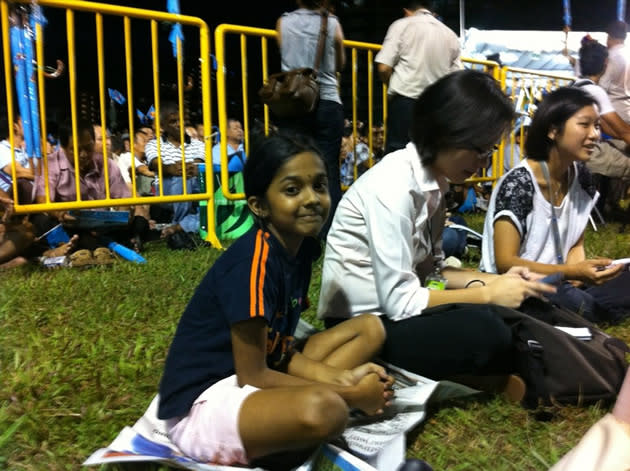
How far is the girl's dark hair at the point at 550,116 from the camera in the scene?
289 centimetres

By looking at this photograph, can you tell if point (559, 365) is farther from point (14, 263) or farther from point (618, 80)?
point (618, 80)

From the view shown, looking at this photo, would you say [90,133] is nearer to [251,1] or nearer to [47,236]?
[47,236]

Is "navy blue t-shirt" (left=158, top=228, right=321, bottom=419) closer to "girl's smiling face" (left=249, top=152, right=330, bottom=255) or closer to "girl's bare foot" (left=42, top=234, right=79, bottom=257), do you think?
"girl's smiling face" (left=249, top=152, right=330, bottom=255)

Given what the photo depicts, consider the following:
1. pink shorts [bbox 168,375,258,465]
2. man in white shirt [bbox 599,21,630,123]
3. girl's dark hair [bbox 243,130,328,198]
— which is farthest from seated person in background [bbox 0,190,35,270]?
man in white shirt [bbox 599,21,630,123]

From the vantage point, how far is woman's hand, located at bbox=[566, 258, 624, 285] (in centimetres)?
265

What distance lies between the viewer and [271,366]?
6.05 ft

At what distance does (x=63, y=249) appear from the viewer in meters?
4.13

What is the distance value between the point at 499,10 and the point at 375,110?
4277mm

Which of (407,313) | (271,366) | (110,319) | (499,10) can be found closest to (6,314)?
(110,319)

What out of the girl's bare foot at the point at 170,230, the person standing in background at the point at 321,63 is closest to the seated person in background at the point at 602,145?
the person standing in background at the point at 321,63

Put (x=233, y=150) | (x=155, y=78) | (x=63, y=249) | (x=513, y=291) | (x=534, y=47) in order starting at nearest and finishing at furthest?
(x=513, y=291)
(x=63, y=249)
(x=155, y=78)
(x=233, y=150)
(x=534, y=47)

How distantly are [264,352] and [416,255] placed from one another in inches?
32.5

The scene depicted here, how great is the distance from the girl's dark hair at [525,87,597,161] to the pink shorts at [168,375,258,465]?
1.91 m

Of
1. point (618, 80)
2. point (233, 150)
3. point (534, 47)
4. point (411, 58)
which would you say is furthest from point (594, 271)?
point (534, 47)
